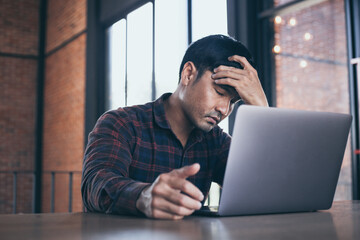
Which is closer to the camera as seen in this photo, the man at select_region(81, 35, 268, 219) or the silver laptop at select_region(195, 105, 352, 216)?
the silver laptop at select_region(195, 105, 352, 216)

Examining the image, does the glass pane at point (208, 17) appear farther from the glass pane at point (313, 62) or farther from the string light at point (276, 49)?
the glass pane at point (313, 62)

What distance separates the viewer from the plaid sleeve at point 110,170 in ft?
3.66

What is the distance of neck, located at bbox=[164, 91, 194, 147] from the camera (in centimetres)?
176

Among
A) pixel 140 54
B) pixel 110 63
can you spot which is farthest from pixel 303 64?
pixel 110 63

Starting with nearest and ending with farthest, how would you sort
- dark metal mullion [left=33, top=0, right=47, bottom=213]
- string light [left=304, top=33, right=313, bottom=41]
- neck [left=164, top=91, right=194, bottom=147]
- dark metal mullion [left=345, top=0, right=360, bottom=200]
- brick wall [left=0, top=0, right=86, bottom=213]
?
neck [left=164, top=91, right=194, bottom=147], dark metal mullion [left=345, top=0, right=360, bottom=200], brick wall [left=0, top=0, right=86, bottom=213], string light [left=304, top=33, right=313, bottom=41], dark metal mullion [left=33, top=0, right=47, bottom=213]

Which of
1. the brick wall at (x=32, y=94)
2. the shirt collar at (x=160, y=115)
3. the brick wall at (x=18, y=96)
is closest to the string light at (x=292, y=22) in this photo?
the brick wall at (x=32, y=94)

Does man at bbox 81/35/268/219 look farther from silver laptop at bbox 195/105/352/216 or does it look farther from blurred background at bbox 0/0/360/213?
blurred background at bbox 0/0/360/213

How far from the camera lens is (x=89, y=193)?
1.27 meters

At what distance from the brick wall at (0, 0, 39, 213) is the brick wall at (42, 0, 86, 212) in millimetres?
250

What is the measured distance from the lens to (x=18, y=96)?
734 cm

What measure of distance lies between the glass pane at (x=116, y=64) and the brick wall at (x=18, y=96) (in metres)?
2.19

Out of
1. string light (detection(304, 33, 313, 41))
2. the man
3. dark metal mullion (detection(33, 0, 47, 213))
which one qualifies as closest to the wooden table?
the man

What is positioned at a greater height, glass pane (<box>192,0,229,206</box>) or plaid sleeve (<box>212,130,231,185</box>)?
glass pane (<box>192,0,229,206</box>)

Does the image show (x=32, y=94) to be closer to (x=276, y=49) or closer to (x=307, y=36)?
(x=307, y=36)
